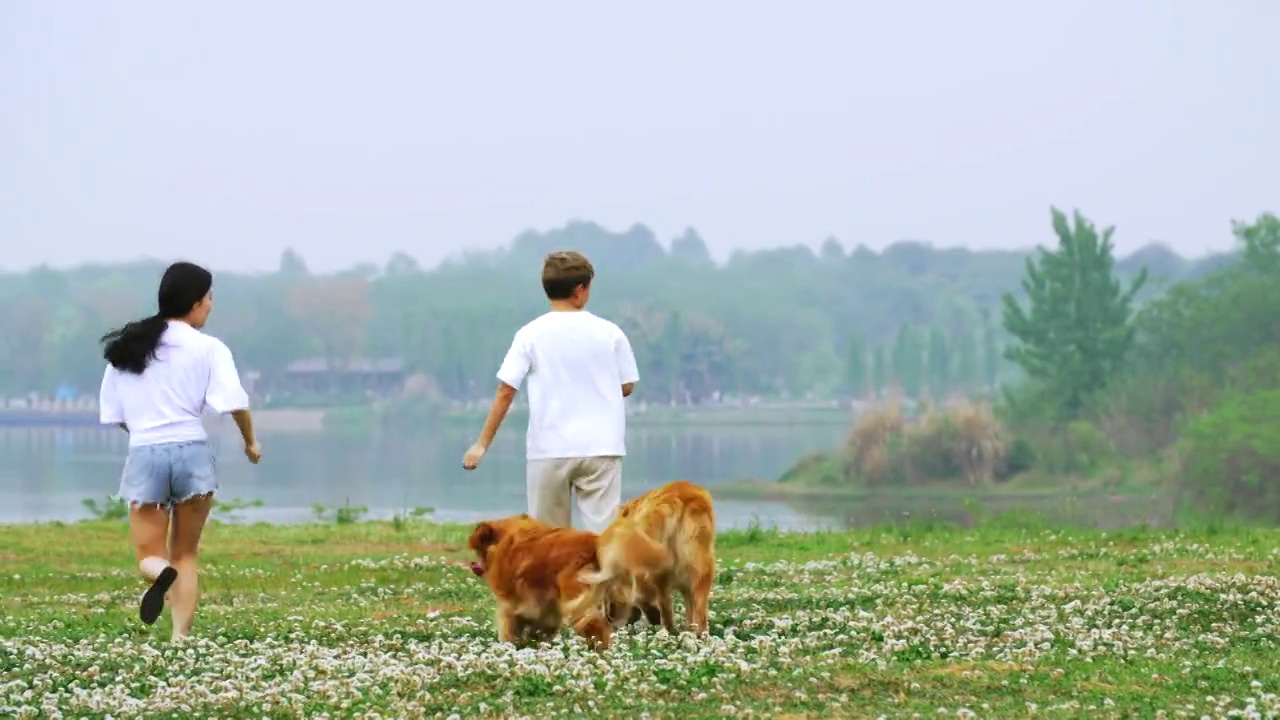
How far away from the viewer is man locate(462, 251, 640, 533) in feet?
37.5

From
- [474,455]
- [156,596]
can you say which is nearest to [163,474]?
[156,596]

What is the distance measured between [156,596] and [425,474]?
10506cm

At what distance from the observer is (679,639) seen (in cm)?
1030

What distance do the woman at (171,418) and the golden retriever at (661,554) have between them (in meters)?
2.25

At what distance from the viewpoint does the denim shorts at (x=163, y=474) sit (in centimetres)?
1079

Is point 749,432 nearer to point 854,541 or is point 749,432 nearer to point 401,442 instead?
point 401,442

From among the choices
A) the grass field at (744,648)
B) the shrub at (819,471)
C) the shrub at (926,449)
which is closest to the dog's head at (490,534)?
the grass field at (744,648)

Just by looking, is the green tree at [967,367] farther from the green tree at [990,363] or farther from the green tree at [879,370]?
the green tree at [879,370]

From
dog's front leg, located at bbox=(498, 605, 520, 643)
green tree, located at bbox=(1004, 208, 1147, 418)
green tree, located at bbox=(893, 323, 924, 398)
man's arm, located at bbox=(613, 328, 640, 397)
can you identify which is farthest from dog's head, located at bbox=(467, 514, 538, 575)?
green tree, located at bbox=(893, 323, 924, 398)

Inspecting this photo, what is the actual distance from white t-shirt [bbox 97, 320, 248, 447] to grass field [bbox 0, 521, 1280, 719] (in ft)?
4.12

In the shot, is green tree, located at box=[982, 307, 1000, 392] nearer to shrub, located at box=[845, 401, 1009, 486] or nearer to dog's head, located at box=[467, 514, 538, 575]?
shrub, located at box=[845, 401, 1009, 486]

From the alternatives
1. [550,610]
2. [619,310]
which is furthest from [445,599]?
[619,310]

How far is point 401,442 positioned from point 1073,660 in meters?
158

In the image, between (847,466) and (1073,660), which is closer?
(1073,660)
